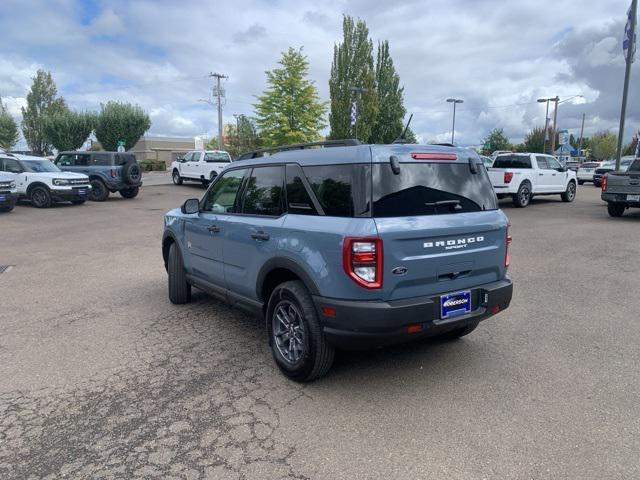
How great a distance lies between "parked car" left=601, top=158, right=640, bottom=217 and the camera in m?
13.0

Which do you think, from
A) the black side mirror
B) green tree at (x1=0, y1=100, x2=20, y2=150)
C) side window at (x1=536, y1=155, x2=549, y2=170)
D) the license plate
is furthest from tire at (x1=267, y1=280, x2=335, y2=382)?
green tree at (x1=0, y1=100, x2=20, y2=150)

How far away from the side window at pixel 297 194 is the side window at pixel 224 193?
0.87 meters

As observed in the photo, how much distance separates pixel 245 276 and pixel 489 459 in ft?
8.03

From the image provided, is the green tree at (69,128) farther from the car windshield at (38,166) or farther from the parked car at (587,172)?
the parked car at (587,172)

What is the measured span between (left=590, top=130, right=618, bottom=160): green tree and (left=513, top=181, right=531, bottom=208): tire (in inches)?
3250

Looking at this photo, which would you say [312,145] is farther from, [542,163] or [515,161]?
[542,163]

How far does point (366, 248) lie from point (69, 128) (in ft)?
179

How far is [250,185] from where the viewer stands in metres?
4.52

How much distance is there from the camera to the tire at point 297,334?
3.53 meters

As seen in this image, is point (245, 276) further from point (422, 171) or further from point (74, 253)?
point (74, 253)

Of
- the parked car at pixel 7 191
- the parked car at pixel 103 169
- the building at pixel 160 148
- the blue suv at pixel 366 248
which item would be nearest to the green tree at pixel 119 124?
the building at pixel 160 148

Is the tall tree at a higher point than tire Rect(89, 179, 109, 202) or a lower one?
higher

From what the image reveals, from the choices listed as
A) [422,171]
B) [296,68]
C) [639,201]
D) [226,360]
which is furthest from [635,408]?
[296,68]

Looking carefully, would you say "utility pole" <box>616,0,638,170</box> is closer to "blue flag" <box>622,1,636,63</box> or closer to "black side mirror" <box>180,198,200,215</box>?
"blue flag" <box>622,1,636,63</box>
